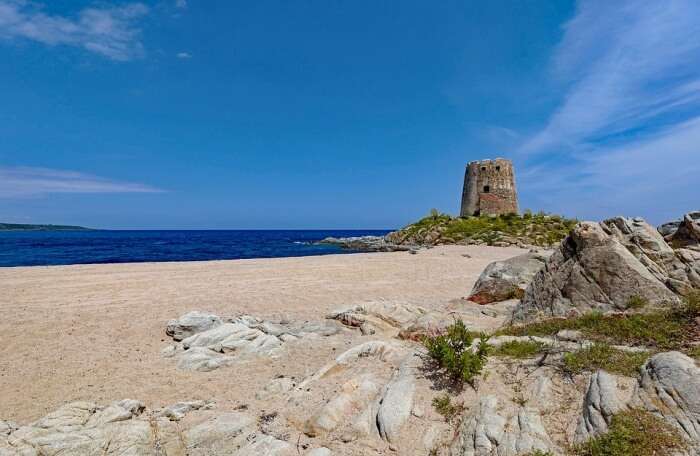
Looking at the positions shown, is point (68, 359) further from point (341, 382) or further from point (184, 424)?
point (341, 382)

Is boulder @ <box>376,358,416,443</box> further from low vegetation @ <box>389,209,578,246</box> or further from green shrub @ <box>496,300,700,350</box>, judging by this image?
low vegetation @ <box>389,209,578,246</box>

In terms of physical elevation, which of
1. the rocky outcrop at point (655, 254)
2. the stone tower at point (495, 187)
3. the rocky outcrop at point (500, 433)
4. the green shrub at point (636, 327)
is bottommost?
the rocky outcrop at point (500, 433)

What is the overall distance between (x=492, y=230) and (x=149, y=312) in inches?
1419

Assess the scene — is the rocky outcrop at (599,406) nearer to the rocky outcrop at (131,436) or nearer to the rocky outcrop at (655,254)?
the rocky outcrop at (131,436)

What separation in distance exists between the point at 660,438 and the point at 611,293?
4153mm

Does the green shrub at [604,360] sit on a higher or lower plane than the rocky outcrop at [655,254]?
lower

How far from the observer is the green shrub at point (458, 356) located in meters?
5.21

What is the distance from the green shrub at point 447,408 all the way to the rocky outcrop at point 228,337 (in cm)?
455

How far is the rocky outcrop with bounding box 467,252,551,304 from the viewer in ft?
39.1

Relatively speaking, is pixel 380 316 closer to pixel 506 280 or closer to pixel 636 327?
pixel 506 280

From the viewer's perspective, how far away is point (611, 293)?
725cm

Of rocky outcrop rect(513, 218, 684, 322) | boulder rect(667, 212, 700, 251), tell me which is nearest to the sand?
rocky outcrop rect(513, 218, 684, 322)

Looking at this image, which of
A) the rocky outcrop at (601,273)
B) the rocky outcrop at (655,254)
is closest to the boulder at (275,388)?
the rocky outcrop at (601,273)

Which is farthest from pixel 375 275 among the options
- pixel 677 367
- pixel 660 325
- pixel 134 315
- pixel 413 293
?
pixel 677 367
